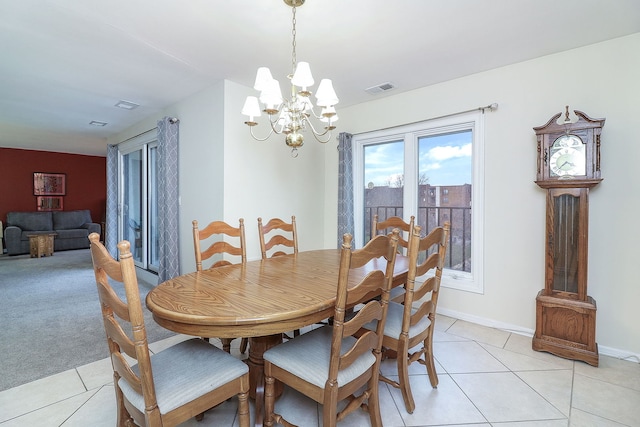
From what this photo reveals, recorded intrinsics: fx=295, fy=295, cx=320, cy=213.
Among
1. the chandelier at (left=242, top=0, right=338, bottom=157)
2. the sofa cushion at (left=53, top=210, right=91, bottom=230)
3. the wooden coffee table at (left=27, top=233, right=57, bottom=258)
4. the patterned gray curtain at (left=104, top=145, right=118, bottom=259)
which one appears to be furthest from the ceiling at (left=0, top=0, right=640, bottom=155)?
the sofa cushion at (left=53, top=210, right=91, bottom=230)

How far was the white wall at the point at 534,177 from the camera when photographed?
2268 millimetres

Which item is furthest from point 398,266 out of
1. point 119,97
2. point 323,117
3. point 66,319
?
point 119,97

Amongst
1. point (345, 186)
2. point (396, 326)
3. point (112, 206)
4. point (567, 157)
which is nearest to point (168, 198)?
point (345, 186)

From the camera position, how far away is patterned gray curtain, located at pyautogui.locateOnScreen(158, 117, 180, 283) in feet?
11.5

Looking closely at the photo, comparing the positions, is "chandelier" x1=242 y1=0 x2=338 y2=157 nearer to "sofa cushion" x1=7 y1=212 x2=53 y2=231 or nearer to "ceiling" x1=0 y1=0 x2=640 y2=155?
"ceiling" x1=0 y1=0 x2=640 y2=155

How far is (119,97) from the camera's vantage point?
11.9ft

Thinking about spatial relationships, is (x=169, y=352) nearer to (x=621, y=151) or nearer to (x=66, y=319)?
(x=66, y=319)

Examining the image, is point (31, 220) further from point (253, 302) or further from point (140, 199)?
point (253, 302)

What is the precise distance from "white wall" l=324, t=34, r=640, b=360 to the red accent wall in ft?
27.7

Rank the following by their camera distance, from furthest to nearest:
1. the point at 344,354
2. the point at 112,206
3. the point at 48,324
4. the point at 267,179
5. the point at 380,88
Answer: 1. the point at 112,206
2. the point at 267,179
3. the point at 380,88
4. the point at 48,324
5. the point at 344,354

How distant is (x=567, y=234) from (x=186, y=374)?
110 inches

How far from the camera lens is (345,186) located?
3.74 m

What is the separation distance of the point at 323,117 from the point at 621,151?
2330 mm

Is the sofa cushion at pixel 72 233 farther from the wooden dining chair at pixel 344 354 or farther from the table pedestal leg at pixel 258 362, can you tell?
Result: the wooden dining chair at pixel 344 354
